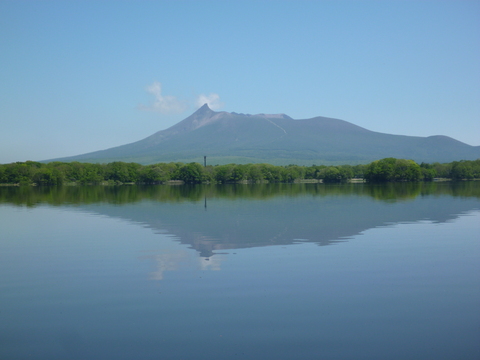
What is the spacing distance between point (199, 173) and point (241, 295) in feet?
339

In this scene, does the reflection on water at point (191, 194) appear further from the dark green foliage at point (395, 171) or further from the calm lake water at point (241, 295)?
the dark green foliage at point (395, 171)

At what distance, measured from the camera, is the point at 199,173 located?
113 meters

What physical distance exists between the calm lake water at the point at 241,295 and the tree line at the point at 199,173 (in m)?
87.6

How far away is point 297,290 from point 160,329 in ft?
12.0

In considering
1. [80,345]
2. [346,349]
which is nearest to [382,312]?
[346,349]

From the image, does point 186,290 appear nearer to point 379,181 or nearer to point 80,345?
point 80,345

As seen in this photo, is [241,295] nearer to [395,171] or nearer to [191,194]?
[191,194]

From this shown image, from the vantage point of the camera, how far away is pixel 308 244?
16641mm

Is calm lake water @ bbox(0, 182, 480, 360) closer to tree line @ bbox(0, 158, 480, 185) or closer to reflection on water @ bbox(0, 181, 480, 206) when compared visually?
reflection on water @ bbox(0, 181, 480, 206)

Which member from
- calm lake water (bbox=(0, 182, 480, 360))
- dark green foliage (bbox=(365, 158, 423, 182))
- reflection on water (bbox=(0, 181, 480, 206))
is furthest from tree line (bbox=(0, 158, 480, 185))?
calm lake water (bbox=(0, 182, 480, 360))

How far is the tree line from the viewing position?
3967 inches

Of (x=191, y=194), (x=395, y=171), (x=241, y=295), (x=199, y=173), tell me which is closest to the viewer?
(x=241, y=295)

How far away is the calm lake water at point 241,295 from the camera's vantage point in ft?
24.3

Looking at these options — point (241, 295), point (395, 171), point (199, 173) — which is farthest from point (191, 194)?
point (395, 171)
